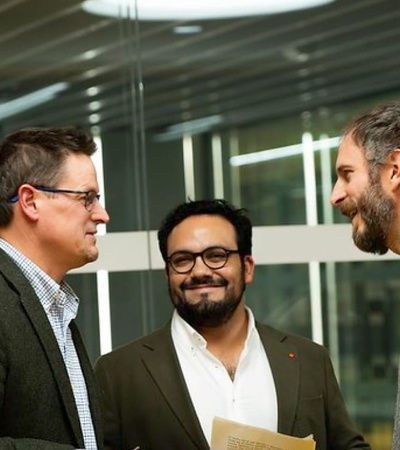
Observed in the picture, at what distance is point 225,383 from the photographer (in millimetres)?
3648

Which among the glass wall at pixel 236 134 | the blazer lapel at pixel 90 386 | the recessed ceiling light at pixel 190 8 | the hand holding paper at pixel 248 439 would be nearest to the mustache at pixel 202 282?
the hand holding paper at pixel 248 439

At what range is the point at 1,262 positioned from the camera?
8.86 feet

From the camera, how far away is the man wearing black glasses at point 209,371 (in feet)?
11.9

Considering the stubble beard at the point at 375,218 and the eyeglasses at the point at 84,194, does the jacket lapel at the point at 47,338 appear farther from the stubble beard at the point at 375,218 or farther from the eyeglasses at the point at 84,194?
the stubble beard at the point at 375,218

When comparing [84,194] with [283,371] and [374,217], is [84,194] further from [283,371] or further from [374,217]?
[283,371]

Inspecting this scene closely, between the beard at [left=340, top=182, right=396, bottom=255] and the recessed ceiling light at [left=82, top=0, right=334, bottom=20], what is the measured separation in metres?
2.49

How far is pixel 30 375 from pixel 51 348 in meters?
0.10

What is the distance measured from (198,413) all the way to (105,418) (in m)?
0.32

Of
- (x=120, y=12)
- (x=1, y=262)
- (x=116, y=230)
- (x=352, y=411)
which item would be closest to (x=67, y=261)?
(x=1, y=262)

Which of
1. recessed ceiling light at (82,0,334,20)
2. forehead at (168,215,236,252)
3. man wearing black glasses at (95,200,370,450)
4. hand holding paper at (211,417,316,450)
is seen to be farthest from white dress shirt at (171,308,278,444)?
recessed ceiling light at (82,0,334,20)

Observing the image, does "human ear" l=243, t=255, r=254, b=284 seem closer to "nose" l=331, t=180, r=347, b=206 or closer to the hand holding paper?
the hand holding paper

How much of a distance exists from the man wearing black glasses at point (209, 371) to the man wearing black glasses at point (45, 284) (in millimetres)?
786

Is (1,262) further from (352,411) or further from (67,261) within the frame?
(352,411)

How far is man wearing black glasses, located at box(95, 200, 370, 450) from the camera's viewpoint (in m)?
3.61
